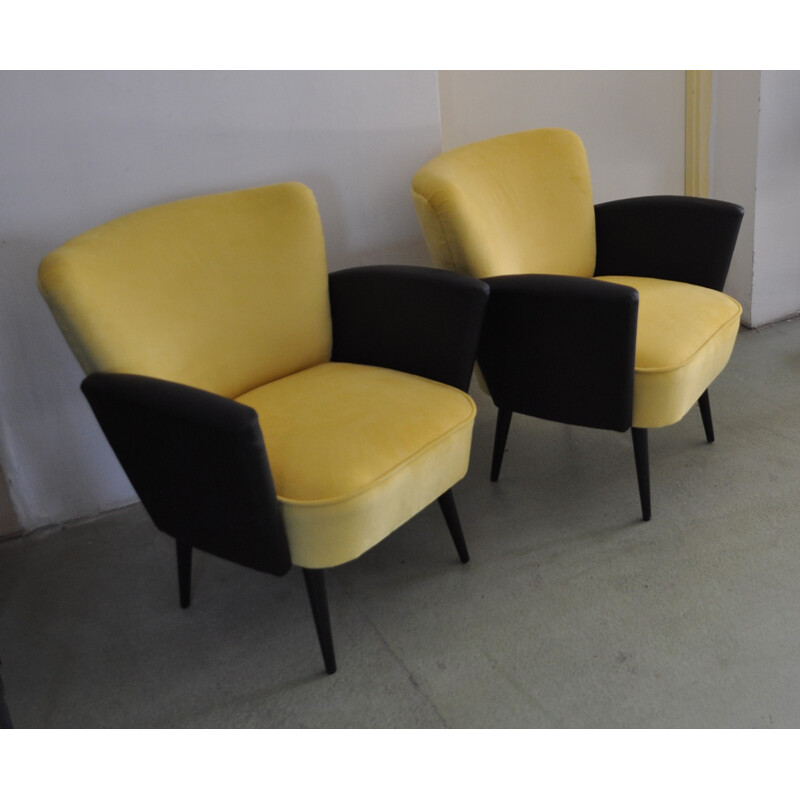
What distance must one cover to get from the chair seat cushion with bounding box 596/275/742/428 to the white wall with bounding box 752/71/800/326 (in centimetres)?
91

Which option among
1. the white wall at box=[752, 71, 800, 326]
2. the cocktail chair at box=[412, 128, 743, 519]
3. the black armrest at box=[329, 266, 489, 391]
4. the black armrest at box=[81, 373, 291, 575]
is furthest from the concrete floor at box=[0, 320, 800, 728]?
the white wall at box=[752, 71, 800, 326]

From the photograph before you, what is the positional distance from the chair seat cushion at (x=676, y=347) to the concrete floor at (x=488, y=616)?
0.29 meters

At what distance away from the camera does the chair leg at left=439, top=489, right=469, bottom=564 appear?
1853 mm

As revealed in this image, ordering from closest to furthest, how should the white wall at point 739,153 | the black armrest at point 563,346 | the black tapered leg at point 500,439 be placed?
the black armrest at point 563,346 → the black tapered leg at point 500,439 → the white wall at point 739,153

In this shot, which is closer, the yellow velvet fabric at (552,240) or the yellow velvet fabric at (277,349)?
the yellow velvet fabric at (277,349)

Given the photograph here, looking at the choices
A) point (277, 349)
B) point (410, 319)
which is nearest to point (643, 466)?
point (410, 319)

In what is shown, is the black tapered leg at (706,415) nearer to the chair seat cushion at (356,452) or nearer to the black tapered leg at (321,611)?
the chair seat cushion at (356,452)

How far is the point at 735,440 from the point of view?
229 cm

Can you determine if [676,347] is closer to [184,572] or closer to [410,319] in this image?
[410,319]

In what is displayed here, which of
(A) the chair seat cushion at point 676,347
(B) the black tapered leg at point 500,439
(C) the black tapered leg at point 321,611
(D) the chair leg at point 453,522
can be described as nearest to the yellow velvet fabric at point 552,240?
(A) the chair seat cushion at point 676,347

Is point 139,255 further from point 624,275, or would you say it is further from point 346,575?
point 624,275

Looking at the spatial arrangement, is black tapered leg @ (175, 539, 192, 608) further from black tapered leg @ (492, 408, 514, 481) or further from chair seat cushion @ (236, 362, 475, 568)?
black tapered leg @ (492, 408, 514, 481)

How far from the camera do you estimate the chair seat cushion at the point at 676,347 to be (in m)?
1.84
